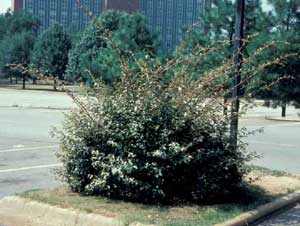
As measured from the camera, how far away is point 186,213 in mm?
6738

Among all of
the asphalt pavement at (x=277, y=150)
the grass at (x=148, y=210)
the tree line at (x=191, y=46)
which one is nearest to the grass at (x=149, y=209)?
the grass at (x=148, y=210)

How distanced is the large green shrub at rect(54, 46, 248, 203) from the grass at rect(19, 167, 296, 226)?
0.66 ft

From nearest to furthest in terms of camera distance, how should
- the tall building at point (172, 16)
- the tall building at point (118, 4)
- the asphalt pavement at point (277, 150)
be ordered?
the asphalt pavement at point (277, 150)
the tall building at point (172, 16)
the tall building at point (118, 4)

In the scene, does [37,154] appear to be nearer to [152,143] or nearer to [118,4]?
[152,143]

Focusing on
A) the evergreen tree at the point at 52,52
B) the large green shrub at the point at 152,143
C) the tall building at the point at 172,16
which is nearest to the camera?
the large green shrub at the point at 152,143

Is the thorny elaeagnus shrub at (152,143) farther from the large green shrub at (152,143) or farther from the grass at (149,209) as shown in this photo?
the grass at (149,209)

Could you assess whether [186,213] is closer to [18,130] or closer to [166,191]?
[166,191]

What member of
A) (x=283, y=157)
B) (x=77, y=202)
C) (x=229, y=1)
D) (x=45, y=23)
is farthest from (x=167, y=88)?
(x=45, y=23)

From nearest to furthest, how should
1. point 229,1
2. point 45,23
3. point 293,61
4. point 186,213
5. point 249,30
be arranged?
point 186,213 < point 293,61 < point 249,30 < point 229,1 < point 45,23

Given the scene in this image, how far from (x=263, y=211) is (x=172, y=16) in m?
45.6

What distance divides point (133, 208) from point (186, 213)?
2.01 feet

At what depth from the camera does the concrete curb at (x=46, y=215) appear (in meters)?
6.42

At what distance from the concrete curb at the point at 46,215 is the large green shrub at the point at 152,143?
70 centimetres

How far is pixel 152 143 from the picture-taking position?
282 inches
